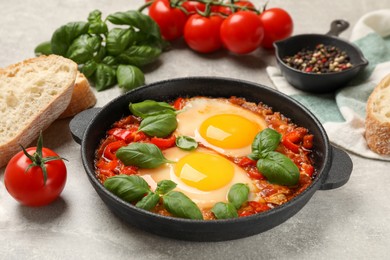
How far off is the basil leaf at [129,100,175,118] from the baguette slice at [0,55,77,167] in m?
0.62

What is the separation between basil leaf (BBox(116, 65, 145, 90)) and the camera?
16.8 ft

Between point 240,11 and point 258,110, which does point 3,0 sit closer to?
point 240,11

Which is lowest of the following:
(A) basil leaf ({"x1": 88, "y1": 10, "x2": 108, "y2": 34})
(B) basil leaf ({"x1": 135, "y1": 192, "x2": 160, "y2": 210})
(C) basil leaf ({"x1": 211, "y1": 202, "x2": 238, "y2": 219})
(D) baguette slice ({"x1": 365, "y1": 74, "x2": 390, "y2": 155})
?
(D) baguette slice ({"x1": 365, "y1": 74, "x2": 390, "y2": 155})

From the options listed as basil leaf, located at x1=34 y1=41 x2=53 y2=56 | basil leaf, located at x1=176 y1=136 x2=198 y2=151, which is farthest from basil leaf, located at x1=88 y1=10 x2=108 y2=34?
basil leaf, located at x1=176 y1=136 x2=198 y2=151

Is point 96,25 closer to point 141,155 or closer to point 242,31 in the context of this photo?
point 242,31

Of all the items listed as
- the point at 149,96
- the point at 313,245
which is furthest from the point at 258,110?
the point at 313,245

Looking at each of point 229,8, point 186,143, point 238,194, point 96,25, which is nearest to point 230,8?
point 229,8

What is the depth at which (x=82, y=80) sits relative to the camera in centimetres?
485

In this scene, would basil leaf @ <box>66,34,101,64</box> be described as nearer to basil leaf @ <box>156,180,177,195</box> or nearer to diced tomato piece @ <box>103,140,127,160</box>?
diced tomato piece @ <box>103,140,127,160</box>

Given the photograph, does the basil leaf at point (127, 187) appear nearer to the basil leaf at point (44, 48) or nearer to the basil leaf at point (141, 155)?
the basil leaf at point (141, 155)

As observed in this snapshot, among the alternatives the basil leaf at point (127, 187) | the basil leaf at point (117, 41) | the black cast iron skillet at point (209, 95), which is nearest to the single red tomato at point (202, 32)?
the basil leaf at point (117, 41)

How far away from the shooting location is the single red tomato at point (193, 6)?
5977 millimetres

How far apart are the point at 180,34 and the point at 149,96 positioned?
5.40 ft

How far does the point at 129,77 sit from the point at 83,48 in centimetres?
50
